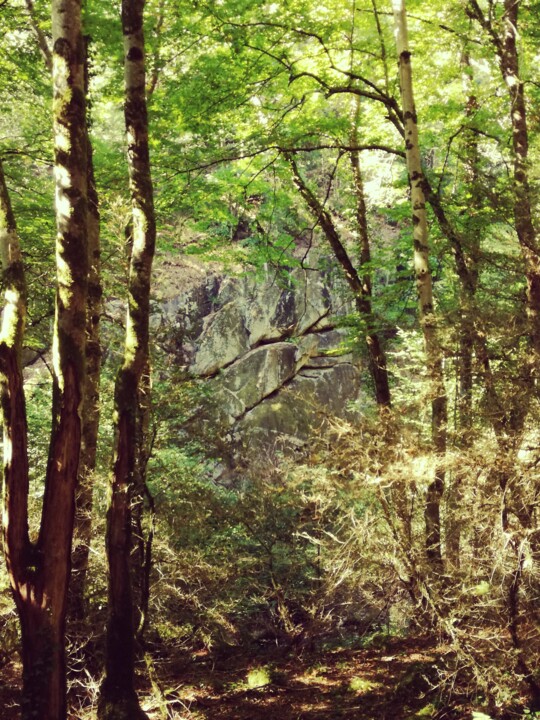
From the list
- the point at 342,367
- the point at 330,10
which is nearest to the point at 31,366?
the point at 342,367

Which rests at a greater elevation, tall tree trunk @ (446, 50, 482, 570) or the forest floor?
tall tree trunk @ (446, 50, 482, 570)

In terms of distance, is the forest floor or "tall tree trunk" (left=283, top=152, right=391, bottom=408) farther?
"tall tree trunk" (left=283, top=152, right=391, bottom=408)

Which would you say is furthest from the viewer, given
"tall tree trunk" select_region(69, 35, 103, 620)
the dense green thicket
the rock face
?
the rock face

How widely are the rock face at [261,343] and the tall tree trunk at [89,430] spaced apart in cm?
1300

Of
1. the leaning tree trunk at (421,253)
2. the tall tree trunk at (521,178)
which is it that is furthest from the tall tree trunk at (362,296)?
the tall tree trunk at (521,178)

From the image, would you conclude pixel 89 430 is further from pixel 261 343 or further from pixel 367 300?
pixel 261 343

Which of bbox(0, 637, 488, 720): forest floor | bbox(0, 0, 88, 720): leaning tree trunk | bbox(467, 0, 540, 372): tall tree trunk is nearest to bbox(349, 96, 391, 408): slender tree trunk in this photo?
bbox(467, 0, 540, 372): tall tree trunk

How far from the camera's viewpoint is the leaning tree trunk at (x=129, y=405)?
4.88 metres

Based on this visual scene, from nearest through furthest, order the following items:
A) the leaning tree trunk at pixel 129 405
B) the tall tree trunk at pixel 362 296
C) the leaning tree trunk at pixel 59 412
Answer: the leaning tree trunk at pixel 59 412 < the leaning tree trunk at pixel 129 405 < the tall tree trunk at pixel 362 296

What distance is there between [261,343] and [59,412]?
18.6 m

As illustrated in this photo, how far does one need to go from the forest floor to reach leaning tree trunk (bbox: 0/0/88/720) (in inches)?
68.9

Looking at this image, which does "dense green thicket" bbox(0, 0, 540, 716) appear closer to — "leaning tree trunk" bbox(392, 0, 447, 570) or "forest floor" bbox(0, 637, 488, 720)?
"leaning tree trunk" bbox(392, 0, 447, 570)

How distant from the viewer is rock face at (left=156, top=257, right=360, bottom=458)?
70.0 ft

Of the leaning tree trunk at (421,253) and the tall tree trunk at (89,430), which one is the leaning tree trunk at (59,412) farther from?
the leaning tree trunk at (421,253)
